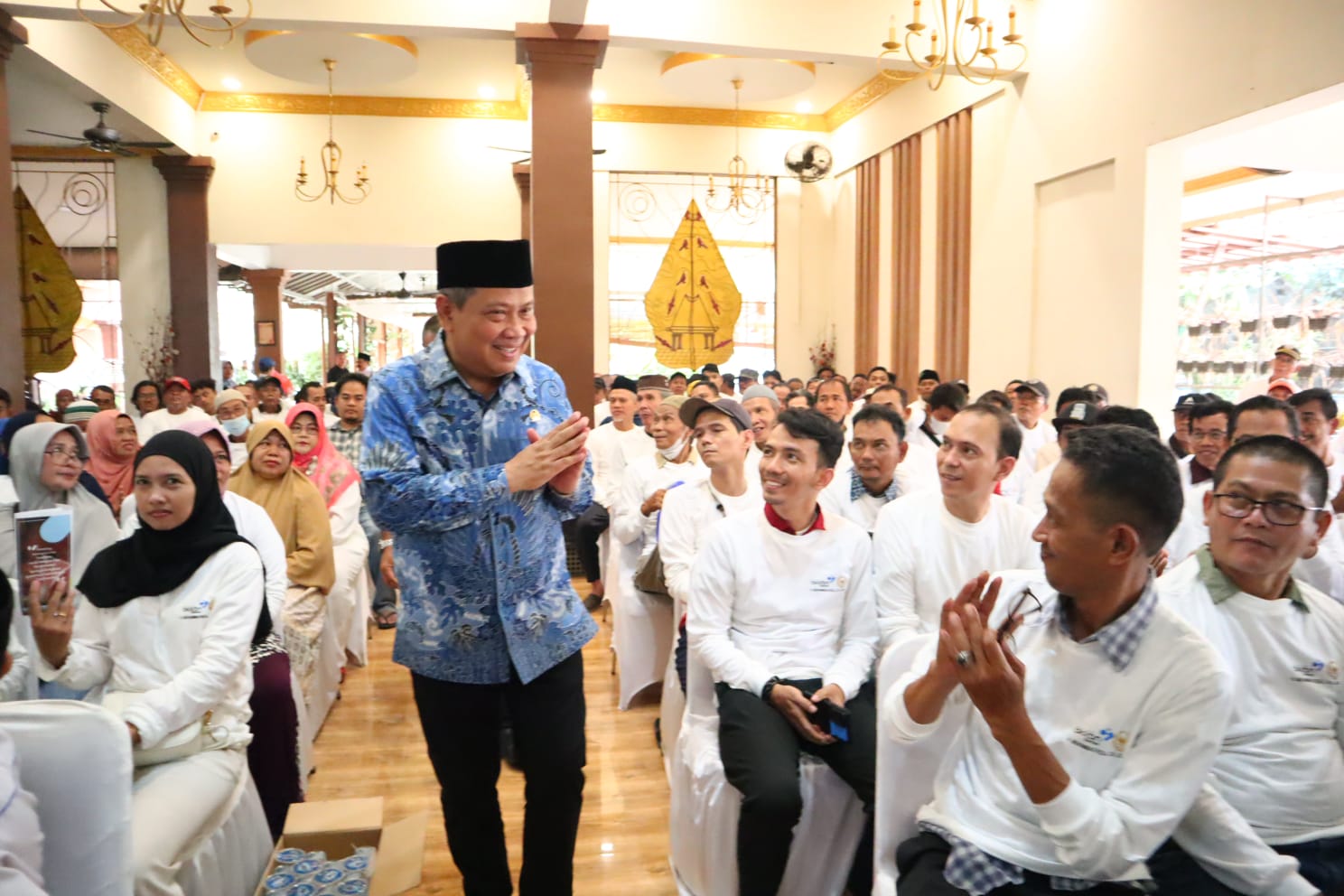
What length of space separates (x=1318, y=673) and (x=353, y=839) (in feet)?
7.46

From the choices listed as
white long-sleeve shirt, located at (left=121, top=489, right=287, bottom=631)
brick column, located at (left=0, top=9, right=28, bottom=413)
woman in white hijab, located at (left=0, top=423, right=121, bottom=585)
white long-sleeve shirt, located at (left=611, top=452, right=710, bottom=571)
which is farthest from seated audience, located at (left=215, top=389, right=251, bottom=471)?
white long-sleeve shirt, located at (left=121, top=489, right=287, bottom=631)

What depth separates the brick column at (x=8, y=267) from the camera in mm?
5930

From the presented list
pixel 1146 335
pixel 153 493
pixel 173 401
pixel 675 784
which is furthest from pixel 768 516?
pixel 173 401

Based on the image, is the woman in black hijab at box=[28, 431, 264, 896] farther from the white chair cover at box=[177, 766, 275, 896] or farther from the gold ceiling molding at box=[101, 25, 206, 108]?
the gold ceiling molding at box=[101, 25, 206, 108]

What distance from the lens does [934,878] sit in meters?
1.59

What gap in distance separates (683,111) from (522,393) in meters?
9.79

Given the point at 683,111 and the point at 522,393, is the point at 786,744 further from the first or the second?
the point at 683,111

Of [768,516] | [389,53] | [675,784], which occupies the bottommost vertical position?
[675,784]

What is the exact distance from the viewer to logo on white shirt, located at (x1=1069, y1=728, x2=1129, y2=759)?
1.49 m

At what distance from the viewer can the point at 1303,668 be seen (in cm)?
173

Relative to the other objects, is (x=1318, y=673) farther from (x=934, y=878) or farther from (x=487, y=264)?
(x=487, y=264)

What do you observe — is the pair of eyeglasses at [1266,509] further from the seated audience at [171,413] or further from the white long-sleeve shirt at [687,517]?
the seated audience at [171,413]

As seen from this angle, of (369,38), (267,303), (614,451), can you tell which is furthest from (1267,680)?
(267,303)

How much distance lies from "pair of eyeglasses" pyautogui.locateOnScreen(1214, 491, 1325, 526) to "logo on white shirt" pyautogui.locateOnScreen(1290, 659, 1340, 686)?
0.27 meters
